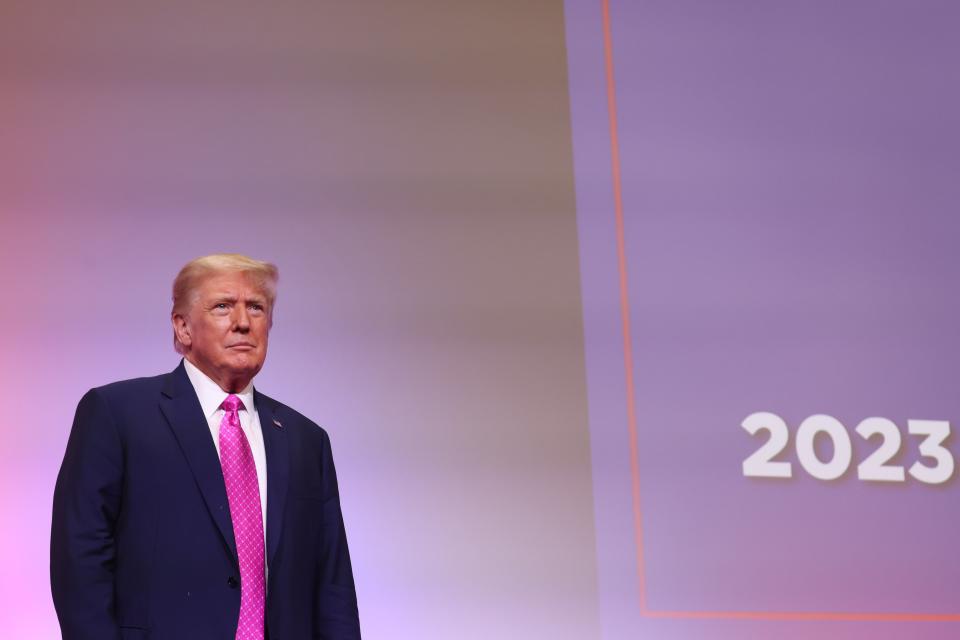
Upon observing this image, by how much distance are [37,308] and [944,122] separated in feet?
7.86

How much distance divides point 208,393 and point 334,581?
45cm

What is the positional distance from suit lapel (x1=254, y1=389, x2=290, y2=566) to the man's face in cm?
8

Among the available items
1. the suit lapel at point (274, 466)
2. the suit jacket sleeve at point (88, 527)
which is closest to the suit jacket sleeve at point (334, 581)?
the suit lapel at point (274, 466)

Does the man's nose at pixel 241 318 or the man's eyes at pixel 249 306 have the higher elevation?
the man's eyes at pixel 249 306

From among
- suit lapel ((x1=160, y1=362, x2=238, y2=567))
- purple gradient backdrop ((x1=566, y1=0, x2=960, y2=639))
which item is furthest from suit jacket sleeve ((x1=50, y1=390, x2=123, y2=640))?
purple gradient backdrop ((x1=566, y1=0, x2=960, y2=639))

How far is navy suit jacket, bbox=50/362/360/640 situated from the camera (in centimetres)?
206

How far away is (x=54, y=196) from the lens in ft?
9.71

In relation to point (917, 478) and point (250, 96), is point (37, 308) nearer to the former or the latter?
point (250, 96)

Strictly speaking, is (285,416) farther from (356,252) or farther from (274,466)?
(356,252)

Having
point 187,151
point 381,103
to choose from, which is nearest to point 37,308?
point 187,151

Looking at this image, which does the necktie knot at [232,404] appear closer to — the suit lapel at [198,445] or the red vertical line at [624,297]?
the suit lapel at [198,445]

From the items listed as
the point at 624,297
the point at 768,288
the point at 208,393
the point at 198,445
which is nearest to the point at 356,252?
the point at 624,297

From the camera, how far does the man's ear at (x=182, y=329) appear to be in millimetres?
2303

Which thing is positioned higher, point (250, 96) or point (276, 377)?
point (250, 96)
